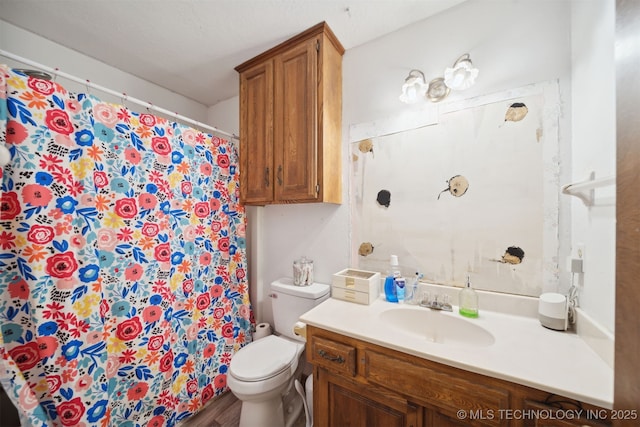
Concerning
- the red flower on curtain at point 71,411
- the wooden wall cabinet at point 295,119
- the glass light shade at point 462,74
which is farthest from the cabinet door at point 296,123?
the red flower on curtain at point 71,411

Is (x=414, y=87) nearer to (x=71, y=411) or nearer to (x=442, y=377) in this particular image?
(x=442, y=377)

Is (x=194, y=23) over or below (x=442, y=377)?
over

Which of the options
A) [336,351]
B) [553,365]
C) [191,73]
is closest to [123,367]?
[336,351]

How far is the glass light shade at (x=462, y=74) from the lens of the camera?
1063mm

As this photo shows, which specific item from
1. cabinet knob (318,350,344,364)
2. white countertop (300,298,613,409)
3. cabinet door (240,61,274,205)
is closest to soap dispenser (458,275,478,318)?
white countertop (300,298,613,409)

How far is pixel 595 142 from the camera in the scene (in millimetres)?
775

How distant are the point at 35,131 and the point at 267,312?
1.72 metres

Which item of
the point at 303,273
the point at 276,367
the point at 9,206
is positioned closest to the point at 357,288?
the point at 303,273

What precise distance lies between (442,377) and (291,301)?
1.00 metres

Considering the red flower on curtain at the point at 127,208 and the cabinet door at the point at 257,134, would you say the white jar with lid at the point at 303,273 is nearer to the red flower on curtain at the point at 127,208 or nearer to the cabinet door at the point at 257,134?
the cabinet door at the point at 257,134

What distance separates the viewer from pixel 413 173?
4.14 ft

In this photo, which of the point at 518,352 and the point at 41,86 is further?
the point at 41,86

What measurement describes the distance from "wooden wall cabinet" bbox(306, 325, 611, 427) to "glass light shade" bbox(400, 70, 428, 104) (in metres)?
1.24

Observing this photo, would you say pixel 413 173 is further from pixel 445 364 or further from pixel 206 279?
pixel 206 279
